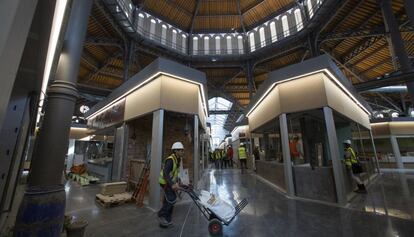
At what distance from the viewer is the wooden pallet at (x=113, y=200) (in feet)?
18.5

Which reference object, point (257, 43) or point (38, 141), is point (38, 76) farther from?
point (257, 43)

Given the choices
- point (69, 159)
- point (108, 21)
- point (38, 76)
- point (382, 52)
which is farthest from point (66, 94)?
point (382, 52)

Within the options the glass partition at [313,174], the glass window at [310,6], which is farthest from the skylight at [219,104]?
the glass partition at [313,174]

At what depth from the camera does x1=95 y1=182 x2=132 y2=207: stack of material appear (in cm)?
568

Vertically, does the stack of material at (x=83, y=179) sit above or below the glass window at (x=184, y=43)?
below

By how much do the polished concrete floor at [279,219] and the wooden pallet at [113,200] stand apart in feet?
0.61

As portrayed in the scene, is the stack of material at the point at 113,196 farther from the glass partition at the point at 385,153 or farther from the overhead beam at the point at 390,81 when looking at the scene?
the glass partition at the point at 385,153

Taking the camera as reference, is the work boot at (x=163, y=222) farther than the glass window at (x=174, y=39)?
No

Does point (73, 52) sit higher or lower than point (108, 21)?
lower

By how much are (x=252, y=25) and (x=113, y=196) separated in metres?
21.5

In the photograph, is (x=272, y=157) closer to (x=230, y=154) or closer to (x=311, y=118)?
(x=311, y=118)

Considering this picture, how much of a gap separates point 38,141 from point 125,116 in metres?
5.20

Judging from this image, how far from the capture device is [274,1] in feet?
60.1

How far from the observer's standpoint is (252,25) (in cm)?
2077
